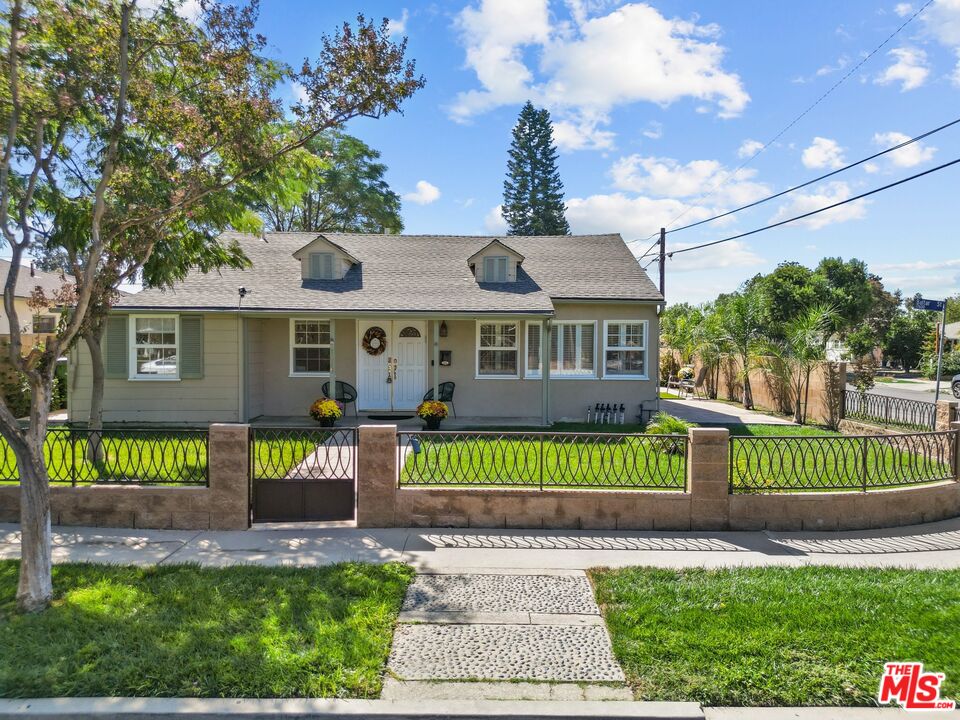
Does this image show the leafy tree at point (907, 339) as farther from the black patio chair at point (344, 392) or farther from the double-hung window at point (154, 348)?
the double-hung window at point (154, 348)

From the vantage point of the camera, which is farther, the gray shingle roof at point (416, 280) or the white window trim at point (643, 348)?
the white window trim at point (643, 348)

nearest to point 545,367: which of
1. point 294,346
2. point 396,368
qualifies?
point 396,368

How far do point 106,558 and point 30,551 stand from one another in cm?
118

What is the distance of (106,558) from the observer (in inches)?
218

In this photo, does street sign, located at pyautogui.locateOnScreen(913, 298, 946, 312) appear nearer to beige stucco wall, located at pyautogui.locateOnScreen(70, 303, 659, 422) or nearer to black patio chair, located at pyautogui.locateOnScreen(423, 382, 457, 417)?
beige stucco wall, located at pyautogui.locateOnScreen(70, 303, 659, 422)

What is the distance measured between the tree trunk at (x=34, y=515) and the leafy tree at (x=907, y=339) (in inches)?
1876

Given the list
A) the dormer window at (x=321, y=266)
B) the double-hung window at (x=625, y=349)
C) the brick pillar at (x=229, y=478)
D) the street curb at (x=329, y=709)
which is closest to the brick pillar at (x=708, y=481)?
the street curb at (x=329, y=709)

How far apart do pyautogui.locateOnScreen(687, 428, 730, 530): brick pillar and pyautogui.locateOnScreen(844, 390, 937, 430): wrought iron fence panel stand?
5.72 meters

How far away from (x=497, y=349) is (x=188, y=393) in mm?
7274

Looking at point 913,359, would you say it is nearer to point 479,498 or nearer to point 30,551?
point 479,498

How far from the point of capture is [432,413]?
11906 millimetres

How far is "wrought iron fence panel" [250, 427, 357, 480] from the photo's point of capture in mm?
6621

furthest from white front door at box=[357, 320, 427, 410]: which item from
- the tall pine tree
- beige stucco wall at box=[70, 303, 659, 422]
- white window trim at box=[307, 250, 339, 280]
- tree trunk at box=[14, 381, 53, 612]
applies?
the tall pine tree

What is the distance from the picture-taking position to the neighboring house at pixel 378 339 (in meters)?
12.8
